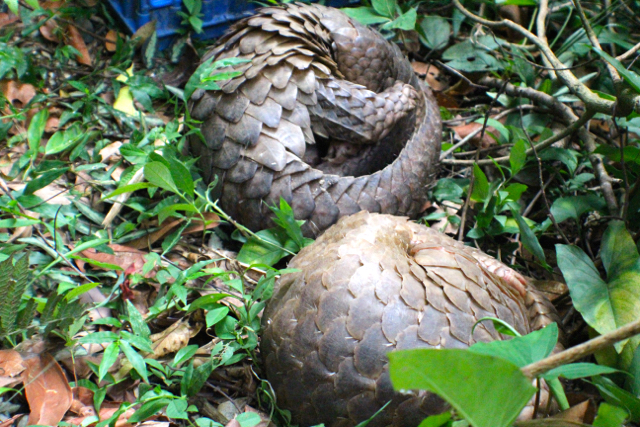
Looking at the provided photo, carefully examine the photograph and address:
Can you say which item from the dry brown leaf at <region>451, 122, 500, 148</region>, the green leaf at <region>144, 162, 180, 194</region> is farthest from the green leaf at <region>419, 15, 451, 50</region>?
the green leaf at <region>144, 162, 180, 194</region>

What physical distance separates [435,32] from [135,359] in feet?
8.42

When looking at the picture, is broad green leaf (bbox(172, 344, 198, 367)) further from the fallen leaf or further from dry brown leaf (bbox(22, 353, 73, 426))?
the fallen leaf

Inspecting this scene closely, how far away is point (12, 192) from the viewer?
209 cm

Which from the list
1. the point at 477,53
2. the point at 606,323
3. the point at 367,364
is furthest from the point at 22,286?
the point at 477,53

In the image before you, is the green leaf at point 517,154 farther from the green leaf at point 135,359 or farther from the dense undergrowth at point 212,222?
the green leaf at point 135,359

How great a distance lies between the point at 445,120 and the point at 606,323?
1617mm

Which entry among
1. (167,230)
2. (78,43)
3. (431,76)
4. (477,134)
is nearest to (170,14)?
(78,43)

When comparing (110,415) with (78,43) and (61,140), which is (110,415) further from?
(78,43)

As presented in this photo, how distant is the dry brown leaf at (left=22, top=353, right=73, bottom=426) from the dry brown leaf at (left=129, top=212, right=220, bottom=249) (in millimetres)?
614

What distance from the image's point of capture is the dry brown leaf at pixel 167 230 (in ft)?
7.17

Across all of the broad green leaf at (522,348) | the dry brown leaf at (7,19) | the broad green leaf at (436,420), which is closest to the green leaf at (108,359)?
the broad green leaf at (436,420)

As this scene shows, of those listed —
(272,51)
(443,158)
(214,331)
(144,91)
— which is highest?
(272,51)

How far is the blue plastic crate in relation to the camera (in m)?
2.79

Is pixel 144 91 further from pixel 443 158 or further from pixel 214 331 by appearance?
pixel 443 158
